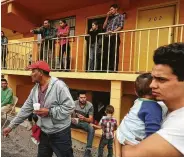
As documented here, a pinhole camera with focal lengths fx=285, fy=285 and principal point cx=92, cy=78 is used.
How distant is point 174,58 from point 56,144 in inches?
103

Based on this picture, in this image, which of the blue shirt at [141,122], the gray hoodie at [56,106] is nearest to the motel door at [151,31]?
the gray hoodie at [56,106]

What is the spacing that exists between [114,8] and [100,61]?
1432 mm

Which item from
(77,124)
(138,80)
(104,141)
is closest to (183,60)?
(138,80)

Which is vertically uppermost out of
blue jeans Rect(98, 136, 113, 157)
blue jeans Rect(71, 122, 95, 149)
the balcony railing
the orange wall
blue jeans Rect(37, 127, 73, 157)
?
the orange wall

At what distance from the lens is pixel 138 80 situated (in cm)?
190

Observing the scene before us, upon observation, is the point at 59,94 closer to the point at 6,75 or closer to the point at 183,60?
the point at 183,60

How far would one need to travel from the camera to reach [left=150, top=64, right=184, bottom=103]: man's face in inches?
55.7

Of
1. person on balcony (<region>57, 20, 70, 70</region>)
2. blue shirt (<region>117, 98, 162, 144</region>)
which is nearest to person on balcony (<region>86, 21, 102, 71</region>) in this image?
person on balcony (<region>57, 20, 70, 70</region>)

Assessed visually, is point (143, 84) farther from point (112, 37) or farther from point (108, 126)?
point (112, 37)

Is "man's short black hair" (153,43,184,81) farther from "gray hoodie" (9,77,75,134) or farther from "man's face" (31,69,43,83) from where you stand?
"man's face" (31,69,43,83)

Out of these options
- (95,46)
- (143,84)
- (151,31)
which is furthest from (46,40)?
(143,84)

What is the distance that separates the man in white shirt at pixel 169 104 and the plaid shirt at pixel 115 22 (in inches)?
215

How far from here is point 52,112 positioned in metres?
3.58

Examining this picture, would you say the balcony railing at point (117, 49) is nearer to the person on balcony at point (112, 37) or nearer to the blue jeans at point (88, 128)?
the person on balcony at point (112, 37)
